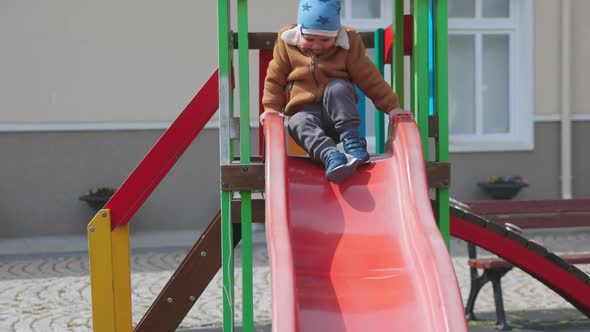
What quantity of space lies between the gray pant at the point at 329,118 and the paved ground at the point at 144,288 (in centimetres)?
197

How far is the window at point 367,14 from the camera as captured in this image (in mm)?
9695

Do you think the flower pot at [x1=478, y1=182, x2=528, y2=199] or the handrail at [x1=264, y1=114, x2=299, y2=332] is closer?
the handrail at [x1=264, y1=114, x2=299, y2=332]

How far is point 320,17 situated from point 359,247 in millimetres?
1101

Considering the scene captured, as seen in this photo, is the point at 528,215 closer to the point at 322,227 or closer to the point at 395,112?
the point at 395,112

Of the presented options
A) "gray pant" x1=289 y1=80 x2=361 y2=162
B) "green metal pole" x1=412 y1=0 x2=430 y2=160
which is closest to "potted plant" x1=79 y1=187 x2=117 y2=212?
"gray pant" x1=289 y1=80 x2=361 y2=162

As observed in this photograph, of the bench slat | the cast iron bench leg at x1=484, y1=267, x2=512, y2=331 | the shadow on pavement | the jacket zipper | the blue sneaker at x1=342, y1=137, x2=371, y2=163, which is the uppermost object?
the jacket zipper

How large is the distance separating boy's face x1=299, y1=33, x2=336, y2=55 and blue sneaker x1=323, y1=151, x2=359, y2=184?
0.56 metres

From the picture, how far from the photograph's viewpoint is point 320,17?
3754 millimetres

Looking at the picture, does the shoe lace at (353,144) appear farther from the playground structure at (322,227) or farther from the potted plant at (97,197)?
the potted plant at (97,197)

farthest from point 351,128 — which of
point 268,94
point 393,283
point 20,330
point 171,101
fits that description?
point 171,101

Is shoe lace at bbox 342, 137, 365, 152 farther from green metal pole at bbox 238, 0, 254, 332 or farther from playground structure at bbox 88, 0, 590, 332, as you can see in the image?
green metal pole at bbox 238, 0, 254, 332

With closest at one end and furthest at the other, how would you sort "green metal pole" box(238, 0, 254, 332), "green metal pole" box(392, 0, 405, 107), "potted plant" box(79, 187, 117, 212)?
1. "green metal pole" box(238, 0, 254, 332)
2. "green metal pole" box(392, 0, 405, 107)
3. "potted plant" box(79, 187, 117, 212)

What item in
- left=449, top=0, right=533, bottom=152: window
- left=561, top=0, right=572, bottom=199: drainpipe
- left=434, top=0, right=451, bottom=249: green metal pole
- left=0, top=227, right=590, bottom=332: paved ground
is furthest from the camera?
left=449, top=0, right=533, bottom=152: window

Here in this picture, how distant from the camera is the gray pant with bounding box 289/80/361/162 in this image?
3.77m
